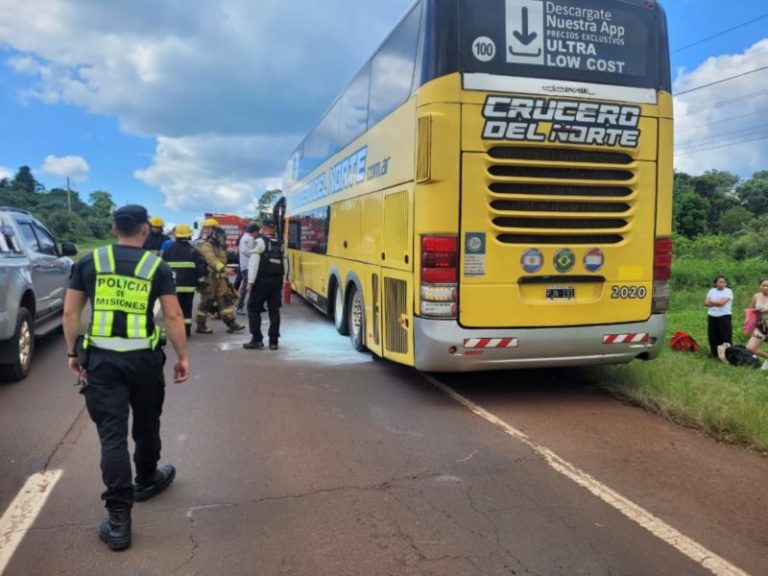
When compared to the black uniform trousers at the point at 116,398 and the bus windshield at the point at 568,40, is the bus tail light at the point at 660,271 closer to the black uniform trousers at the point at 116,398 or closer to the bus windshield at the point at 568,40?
the bus windshield at the point at 568,40

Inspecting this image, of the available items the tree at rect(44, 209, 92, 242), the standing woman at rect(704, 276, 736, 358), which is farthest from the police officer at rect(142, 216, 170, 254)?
the tree at rect(44, 209, 92, 242)

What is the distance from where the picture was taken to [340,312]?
982cm

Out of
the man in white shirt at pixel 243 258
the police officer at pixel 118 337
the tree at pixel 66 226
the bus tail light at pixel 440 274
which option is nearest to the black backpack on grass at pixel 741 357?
the bus tail light at pixel 440 274

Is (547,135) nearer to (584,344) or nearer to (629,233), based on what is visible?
(629,233)

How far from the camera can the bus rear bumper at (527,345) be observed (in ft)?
18.9

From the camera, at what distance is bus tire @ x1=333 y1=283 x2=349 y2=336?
30.8 feet

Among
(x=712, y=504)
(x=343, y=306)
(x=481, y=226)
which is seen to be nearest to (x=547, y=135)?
(x=481, y=226)

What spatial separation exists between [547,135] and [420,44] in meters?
1.50

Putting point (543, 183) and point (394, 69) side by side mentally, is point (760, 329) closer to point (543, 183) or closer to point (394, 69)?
point (543, 183)

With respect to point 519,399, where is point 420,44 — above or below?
above

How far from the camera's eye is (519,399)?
6.32 m

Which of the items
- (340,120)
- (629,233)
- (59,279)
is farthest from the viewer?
(340,120)

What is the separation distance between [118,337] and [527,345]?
3.80 metres

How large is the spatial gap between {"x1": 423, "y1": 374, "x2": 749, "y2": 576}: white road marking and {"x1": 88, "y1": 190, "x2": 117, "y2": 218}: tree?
293 ft
